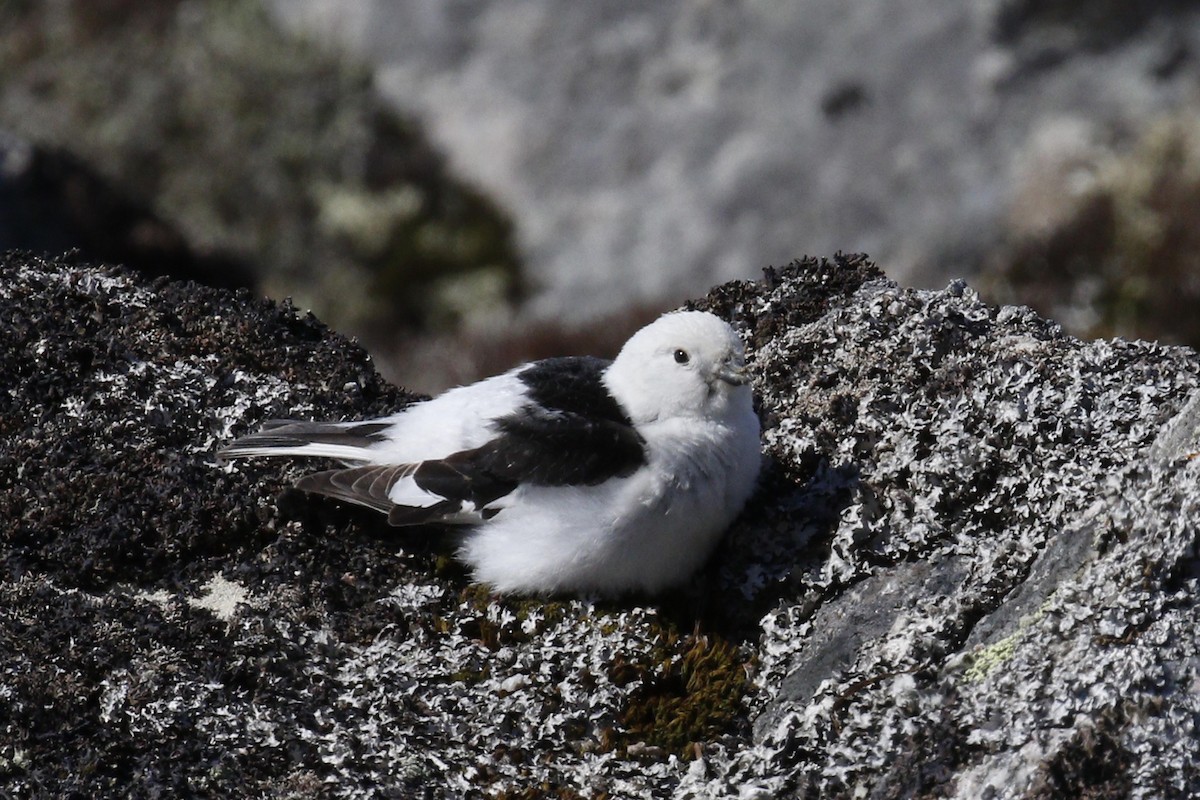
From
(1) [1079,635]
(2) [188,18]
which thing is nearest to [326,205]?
(2) [188,18]

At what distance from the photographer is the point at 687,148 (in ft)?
48.2

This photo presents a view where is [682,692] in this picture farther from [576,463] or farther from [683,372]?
[683,372]

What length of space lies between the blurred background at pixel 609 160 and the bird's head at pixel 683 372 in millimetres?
8169

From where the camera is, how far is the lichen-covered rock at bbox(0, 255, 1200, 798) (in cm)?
395

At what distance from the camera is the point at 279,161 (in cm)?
1753

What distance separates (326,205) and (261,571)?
1243 cm

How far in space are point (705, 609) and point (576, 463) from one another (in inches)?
30.1

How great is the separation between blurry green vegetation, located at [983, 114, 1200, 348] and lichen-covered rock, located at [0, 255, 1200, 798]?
842 centimetres

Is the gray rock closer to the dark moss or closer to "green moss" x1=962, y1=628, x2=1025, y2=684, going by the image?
the dark moss

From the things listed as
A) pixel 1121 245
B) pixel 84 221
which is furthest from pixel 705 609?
pixel 84 221

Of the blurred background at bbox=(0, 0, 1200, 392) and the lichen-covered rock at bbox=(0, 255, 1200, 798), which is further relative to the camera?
the blurred background at bbox=(0, 0, 1200, 392)

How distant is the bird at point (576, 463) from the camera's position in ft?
16.4

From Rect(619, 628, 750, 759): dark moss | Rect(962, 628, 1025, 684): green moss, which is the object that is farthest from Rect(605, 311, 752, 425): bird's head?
Rect(962, 628, 1025, 684): green moss

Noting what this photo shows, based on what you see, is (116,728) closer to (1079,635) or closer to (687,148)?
(1079,635)
